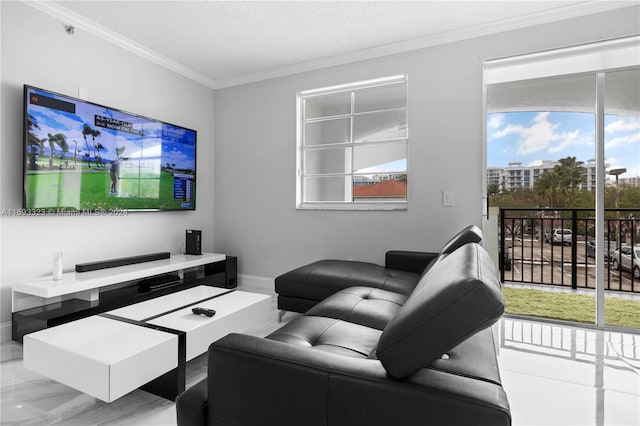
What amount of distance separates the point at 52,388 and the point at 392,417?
76.6 inches

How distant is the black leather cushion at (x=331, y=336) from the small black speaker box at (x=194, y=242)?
2464 mm

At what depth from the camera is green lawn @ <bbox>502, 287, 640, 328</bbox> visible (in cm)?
293

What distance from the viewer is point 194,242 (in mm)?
3785

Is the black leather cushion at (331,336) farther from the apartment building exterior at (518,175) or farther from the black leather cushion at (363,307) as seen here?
the apartment building exterior at (518,175)

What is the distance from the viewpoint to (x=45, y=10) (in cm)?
267

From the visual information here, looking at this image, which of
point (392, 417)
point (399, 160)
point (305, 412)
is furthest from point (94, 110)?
point (392, 417)

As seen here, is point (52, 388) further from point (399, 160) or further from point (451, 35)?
point (451, 35)

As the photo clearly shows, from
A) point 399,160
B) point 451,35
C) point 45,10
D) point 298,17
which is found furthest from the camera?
point 399,160

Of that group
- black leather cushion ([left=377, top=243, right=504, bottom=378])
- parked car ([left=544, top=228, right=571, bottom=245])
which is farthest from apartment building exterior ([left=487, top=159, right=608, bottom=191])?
black leather cushion ([left=377, top=243, right=504, bottom=378])

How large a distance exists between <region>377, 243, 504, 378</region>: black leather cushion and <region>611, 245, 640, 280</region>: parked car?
Answer: 3.42 m

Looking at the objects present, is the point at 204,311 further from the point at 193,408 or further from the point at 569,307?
the point at 569,307

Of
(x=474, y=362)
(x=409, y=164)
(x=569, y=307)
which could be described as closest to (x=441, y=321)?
(x=474, y=362)

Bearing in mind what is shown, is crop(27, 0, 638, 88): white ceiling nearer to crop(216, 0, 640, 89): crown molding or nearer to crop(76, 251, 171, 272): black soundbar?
crop(216, 0, 640, 89): crown molding

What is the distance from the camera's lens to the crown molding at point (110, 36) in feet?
8.81
